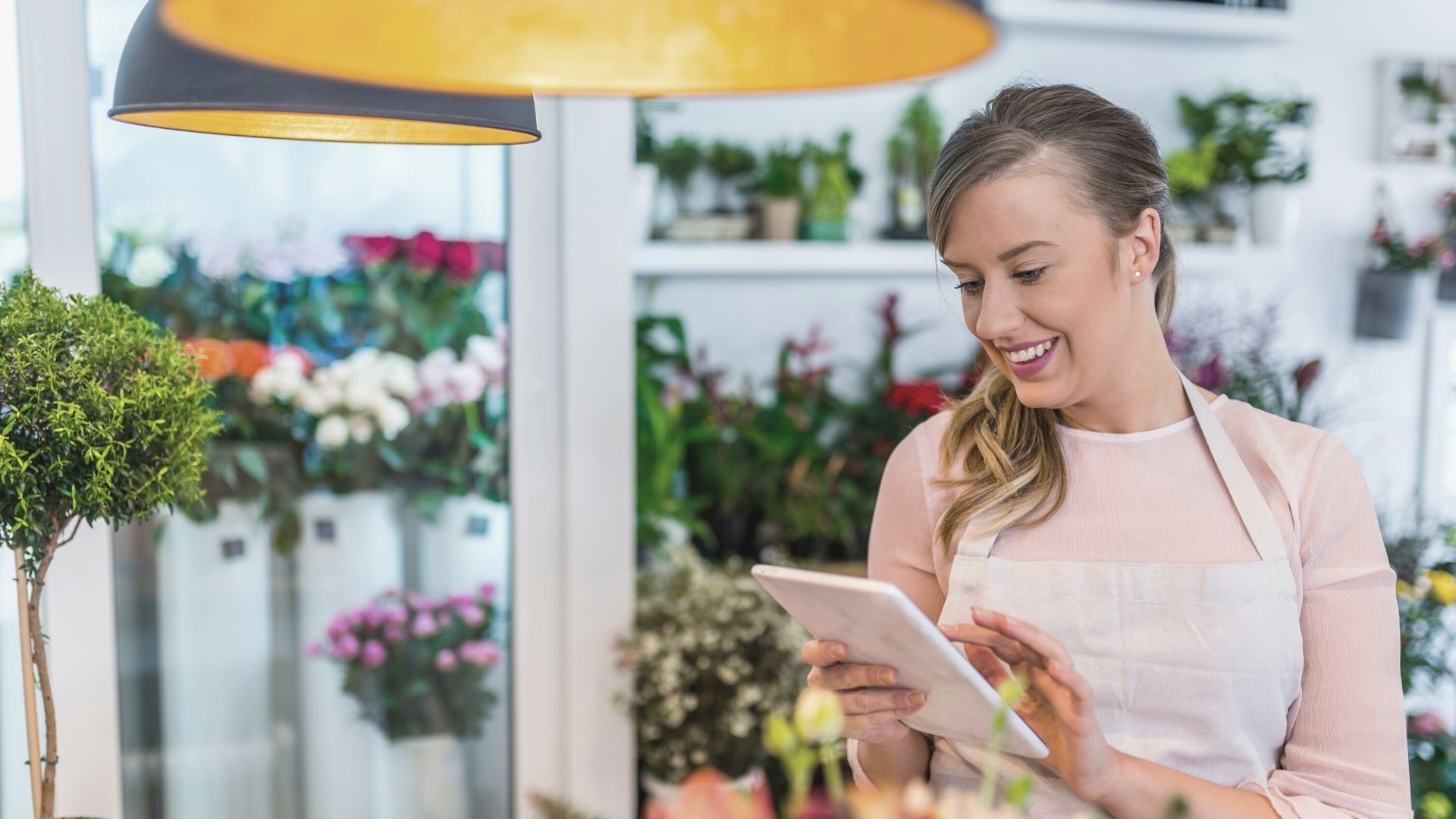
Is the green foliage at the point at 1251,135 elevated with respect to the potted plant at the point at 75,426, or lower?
elevated

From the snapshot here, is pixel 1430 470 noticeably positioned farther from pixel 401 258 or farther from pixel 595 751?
pixel 401 258

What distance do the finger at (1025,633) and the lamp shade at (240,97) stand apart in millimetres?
601

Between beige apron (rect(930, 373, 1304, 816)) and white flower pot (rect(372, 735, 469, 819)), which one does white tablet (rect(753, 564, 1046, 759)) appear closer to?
beige apron (rect(930, 373, 1304, 816))

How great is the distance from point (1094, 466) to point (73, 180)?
1.69 m

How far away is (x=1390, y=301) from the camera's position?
9.68 ft

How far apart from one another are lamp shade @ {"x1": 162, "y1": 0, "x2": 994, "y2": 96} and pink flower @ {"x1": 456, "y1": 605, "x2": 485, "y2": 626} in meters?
1.73

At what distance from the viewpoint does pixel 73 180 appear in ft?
6.25

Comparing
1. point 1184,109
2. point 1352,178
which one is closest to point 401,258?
point 1184,109

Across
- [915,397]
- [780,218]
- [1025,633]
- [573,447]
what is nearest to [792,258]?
[780,218]

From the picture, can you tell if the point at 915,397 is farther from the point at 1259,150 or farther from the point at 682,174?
the point at 1259,150

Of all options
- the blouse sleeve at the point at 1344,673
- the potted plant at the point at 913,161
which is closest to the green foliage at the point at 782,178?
the potted plant at the point at 913,161

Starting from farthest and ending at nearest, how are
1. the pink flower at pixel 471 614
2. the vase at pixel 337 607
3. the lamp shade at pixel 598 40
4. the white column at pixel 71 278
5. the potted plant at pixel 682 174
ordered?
the potted plant at pixel 682 174, the pink flower at pixel 471 614, the vase at pixel 337 607, the white column at pixel 71 278, the lamp shade at pixel 598 40

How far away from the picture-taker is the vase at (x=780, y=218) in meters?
2.51

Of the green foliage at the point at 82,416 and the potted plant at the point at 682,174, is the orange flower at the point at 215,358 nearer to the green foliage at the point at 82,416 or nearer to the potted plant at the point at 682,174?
the green foliage at the point at 82,416
